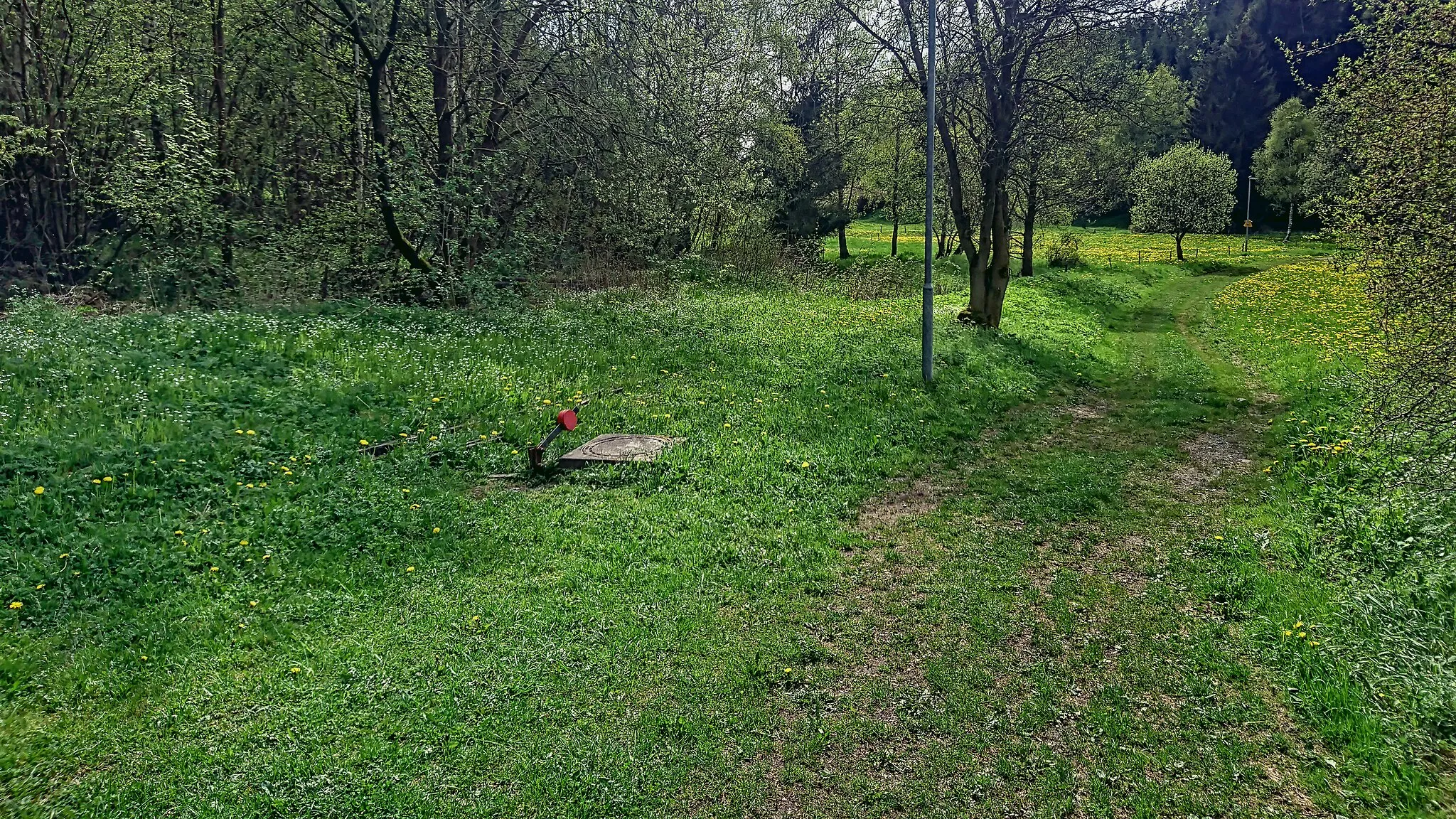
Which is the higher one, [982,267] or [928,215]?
[928,215]

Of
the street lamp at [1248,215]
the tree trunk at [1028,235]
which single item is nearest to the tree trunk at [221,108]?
the tree trunk at [1028,235]

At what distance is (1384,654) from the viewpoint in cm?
434

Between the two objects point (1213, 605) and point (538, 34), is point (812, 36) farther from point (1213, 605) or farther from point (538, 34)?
point (1213, 605)

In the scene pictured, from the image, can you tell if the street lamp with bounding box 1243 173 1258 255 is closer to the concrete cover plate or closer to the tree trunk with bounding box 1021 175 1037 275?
the tree trunk with bounding box 1021 175 1037 275

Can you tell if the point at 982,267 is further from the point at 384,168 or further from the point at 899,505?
the point at 384,168

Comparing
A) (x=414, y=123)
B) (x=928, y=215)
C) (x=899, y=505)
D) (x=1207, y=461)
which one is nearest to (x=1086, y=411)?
(x=1207, y=461)

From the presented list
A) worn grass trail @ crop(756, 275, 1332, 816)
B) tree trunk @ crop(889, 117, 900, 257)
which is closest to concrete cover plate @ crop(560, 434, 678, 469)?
worn grass trail @ crop(756, 275, 1332, 816)

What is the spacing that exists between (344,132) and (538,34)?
5801mm

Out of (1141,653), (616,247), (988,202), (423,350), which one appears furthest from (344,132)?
(1141,653)

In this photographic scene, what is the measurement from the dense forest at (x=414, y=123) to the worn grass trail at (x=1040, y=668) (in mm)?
10895

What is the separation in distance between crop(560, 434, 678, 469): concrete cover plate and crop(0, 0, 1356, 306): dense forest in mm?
8234

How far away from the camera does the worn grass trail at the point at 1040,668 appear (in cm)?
370

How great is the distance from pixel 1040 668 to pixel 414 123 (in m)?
17.4

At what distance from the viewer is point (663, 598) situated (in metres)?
5.62
